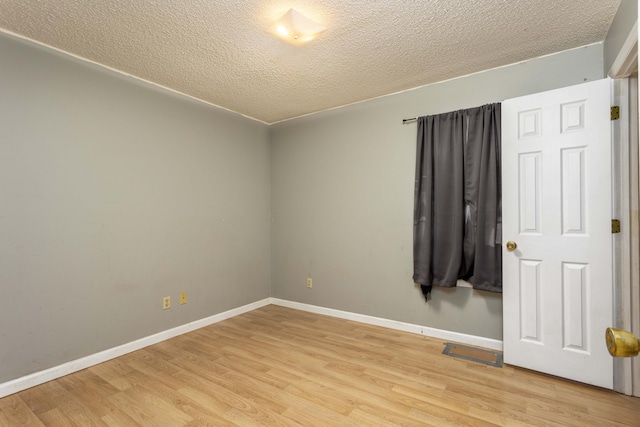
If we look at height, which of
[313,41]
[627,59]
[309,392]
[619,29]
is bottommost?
[309,392]

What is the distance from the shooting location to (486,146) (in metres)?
2.58

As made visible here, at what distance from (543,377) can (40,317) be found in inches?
144

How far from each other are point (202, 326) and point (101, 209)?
1.54m

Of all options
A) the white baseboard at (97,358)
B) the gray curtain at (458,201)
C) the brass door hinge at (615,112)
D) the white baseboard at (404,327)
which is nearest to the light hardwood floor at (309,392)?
the white baseboard at (97,358)

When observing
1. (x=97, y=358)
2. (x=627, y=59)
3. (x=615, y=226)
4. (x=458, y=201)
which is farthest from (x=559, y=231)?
(x=97, y=358)

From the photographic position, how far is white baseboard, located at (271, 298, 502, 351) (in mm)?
2672

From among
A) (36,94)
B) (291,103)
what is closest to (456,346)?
(291,103)

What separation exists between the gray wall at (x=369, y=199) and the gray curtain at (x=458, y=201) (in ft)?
0.45

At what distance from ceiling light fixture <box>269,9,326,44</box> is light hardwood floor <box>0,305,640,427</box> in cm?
241

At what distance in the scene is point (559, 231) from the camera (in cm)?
220

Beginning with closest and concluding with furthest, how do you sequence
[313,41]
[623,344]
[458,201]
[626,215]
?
1. [623,344]
2. [626,215]
3. [313,41]
4. [458,201]

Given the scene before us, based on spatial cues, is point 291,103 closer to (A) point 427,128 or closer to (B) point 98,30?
(A) point 427,128

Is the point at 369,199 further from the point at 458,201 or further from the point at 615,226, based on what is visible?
the point at 615,226

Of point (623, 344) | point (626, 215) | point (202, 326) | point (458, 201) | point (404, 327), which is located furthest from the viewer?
point (202, 326)
